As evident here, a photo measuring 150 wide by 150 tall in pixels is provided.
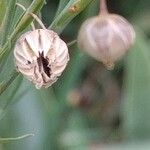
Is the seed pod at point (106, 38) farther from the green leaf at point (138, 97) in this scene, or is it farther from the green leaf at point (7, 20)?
the green leaf at point (138, 97)

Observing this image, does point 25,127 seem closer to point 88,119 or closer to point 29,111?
point 29,111

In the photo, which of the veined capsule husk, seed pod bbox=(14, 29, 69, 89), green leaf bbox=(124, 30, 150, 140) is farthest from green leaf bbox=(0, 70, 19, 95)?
green leaf bbox=(124, 30, 150, 140)

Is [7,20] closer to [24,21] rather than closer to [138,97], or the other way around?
[24,21]

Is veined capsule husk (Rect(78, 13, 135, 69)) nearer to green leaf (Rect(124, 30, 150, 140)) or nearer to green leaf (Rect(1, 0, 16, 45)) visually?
green leaf (Rect(1, 0, 16, 45))

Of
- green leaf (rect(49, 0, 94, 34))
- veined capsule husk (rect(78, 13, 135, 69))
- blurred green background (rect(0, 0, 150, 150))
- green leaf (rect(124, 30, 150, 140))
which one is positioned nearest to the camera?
green leaf (rect(49, 0, 94, 34))

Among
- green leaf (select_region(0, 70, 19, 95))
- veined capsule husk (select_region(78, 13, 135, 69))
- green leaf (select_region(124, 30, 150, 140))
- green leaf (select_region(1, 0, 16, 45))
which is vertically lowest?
green leaf (select_region(124, 30, 150, 140))

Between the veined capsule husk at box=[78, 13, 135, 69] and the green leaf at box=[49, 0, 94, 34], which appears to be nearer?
the green leaf at box=[49, 0, 94, 34]

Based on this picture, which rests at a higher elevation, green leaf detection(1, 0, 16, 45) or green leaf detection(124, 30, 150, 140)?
green leaf detection(1, 0, 16, 45)
